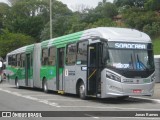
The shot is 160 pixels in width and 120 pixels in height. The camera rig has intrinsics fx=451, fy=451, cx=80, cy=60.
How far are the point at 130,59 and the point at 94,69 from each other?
169cm

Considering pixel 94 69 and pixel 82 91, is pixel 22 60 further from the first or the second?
pixel 94 69

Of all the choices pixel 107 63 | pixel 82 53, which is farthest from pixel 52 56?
pixel 107 63

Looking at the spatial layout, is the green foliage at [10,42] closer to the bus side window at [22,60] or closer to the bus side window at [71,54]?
the bus side window at [22,60]

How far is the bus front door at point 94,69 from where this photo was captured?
63.0ft

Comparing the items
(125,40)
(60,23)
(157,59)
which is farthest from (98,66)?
(60,23)

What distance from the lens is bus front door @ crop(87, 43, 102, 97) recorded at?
756 inches

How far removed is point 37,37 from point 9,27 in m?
6.51

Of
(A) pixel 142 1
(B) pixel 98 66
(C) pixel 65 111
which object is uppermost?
(A) pixel 142 1

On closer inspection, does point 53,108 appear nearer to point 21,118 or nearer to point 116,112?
point 116,112

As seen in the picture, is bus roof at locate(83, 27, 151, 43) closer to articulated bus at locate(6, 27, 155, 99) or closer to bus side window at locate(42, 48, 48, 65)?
articulated bus at locate(6, 27, 155, 99)

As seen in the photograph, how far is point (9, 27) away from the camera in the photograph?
93.0m

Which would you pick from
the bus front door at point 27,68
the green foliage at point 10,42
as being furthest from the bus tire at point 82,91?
the green foliage at point 10,42

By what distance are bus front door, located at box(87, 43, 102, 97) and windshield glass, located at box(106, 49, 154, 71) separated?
0.66 meters

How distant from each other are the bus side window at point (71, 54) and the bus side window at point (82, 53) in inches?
20.9
